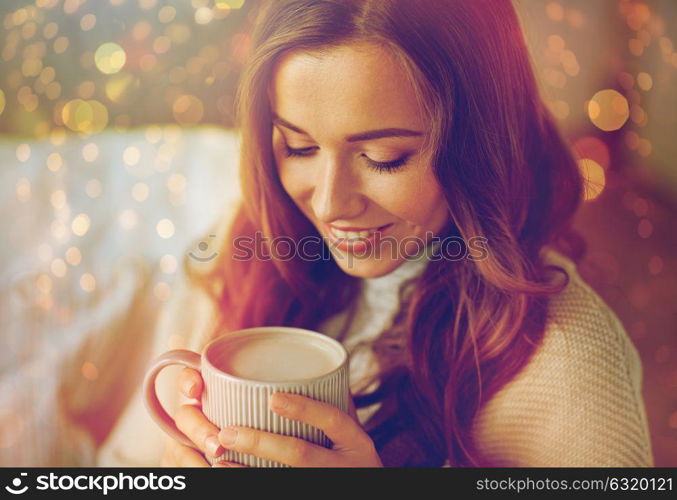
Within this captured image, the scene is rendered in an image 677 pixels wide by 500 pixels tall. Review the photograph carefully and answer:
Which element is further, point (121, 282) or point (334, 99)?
point (121, 282)

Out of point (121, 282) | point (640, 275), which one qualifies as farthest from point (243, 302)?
point (640, 275)

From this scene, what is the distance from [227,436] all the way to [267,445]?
32mm

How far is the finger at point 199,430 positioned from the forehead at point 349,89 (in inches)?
10.0

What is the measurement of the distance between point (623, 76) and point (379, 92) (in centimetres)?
27

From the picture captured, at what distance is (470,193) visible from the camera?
0.52 meters

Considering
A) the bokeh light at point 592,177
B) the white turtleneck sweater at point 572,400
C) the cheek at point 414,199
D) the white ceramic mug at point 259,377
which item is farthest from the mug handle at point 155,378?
the bokeh light at point 592,177

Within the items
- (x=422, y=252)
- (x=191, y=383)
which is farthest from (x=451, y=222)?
(x=191, y=383)

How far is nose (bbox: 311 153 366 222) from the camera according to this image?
1.68ft

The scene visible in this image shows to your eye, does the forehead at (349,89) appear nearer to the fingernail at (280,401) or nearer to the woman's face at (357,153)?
the woman's face at (357,153)

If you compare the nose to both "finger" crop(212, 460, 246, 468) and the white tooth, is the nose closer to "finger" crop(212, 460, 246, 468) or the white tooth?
the white tooth

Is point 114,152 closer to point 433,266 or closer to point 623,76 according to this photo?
point 433,266

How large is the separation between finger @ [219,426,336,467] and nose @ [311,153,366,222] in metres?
0.19

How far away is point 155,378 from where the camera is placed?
0.49 metres

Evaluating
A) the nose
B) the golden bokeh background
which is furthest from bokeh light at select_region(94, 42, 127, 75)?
the nose
